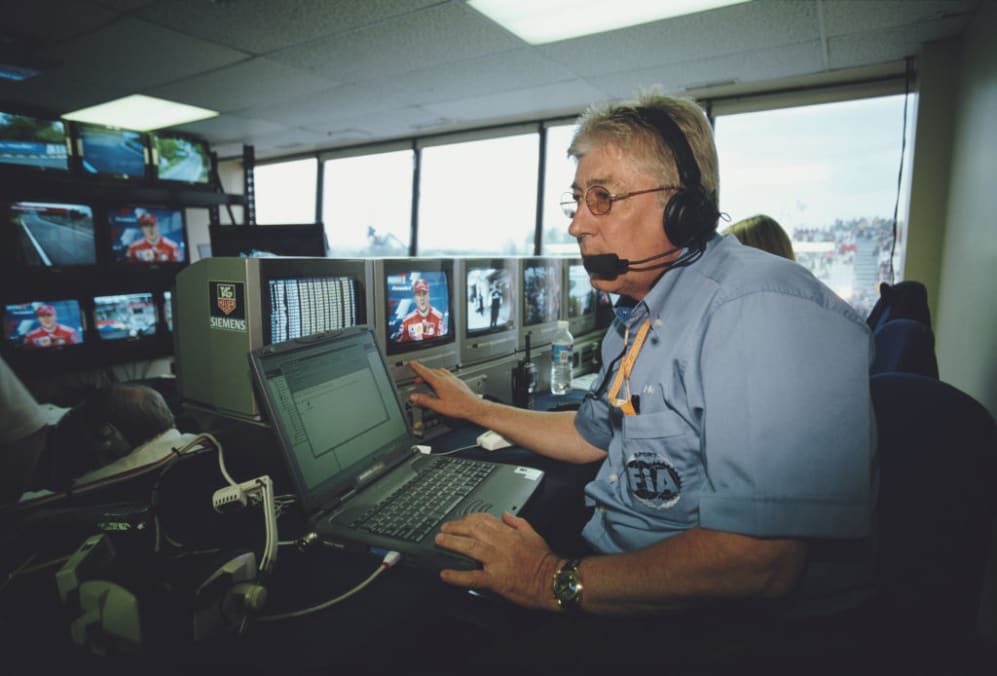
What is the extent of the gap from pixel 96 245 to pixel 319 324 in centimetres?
363

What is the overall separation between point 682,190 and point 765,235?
169 cm

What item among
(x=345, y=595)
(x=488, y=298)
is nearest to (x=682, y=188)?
(x=345, y=595)

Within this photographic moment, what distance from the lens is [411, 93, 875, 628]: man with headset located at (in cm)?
72

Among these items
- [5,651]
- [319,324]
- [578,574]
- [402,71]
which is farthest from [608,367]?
[402,71]

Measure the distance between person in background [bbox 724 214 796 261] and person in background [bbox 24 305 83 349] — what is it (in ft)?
14.1

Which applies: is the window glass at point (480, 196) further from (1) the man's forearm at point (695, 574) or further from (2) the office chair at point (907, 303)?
(1) the man's forearm at point (695, 574)

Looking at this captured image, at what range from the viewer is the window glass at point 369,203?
6.22 meters

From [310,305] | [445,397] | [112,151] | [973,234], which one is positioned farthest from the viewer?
[112,151]

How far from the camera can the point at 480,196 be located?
5.72m

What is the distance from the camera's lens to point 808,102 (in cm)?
409

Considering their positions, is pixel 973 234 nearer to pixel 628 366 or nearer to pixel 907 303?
pixel 907 303

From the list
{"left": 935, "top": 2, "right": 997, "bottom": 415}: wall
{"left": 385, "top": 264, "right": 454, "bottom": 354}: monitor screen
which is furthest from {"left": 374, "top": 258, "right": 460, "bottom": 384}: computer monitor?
{"left": 935, "top": 2, "right": 997, "bottom": 415}: wall

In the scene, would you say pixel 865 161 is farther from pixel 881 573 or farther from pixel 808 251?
pixel 881 573

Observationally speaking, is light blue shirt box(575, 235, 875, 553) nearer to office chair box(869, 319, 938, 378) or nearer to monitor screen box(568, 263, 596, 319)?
office chair box(869, 319, 938, 378)
